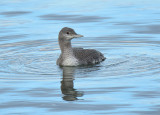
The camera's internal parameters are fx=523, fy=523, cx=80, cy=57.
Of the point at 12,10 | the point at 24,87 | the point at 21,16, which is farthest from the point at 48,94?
the point at 12,10

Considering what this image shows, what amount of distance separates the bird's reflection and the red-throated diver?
0.52 meters

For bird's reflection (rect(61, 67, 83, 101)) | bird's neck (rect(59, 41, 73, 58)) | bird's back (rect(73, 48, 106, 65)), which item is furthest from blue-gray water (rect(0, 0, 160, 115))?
bird's neck (rect(59, 41, 73, 58))

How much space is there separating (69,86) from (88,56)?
288cm

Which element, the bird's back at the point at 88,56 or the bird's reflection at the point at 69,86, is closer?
the bird's reflection at the point at 69,86

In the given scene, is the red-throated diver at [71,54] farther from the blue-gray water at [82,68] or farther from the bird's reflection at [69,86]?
the bird's reflection at [69,86]

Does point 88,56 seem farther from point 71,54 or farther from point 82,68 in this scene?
point 82,68

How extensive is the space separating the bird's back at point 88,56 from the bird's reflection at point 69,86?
2.46 feet

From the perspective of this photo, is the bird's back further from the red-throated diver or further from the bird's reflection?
the bird's reflection

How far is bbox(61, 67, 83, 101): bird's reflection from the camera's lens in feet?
37.8

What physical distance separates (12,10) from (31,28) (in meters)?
3.92

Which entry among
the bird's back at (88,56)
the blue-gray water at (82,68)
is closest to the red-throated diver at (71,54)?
the bird's back at (88,56)

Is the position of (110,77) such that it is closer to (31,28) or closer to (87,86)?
(87,86)

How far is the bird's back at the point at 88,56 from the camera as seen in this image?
15039 mm

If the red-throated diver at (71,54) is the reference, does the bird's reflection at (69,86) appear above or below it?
below
